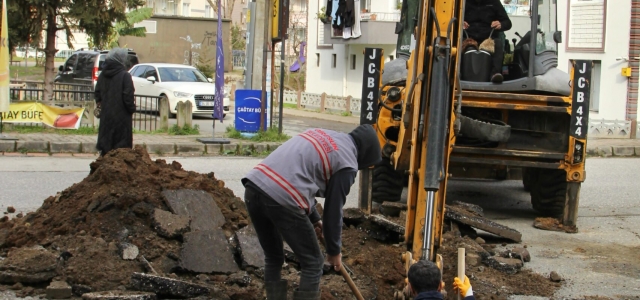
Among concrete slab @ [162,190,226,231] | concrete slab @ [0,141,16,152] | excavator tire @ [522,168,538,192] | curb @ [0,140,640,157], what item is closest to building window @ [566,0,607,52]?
curb @ [0,140,640,157]

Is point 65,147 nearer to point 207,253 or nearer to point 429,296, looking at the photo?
point 207,253

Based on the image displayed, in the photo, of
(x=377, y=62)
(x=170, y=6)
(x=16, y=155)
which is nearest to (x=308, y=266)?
(x=377, y=62)

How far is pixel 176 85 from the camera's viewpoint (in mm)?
23734

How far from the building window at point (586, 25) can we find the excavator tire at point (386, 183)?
55.6ft

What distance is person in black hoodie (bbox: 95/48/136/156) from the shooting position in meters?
10.1

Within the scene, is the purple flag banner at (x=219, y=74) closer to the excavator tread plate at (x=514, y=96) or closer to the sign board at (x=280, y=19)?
the sign board at (x=280, y=19)

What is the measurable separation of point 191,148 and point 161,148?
595 millimetres

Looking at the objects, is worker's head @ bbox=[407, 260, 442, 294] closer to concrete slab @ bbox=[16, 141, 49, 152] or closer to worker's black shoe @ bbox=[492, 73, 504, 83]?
worker's black shoe @ bbox=[492, 73, 504, 83]

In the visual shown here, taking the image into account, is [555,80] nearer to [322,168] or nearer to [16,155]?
[322,168]

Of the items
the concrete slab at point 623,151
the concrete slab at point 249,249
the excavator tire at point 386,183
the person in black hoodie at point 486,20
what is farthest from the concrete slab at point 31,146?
the concrete slab at point 623,151

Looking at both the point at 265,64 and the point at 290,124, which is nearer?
the point at 265,64

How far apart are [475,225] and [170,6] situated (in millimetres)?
56804

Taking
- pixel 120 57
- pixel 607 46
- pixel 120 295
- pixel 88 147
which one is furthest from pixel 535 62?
pixel 607 46

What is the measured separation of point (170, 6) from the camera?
6225 cm
